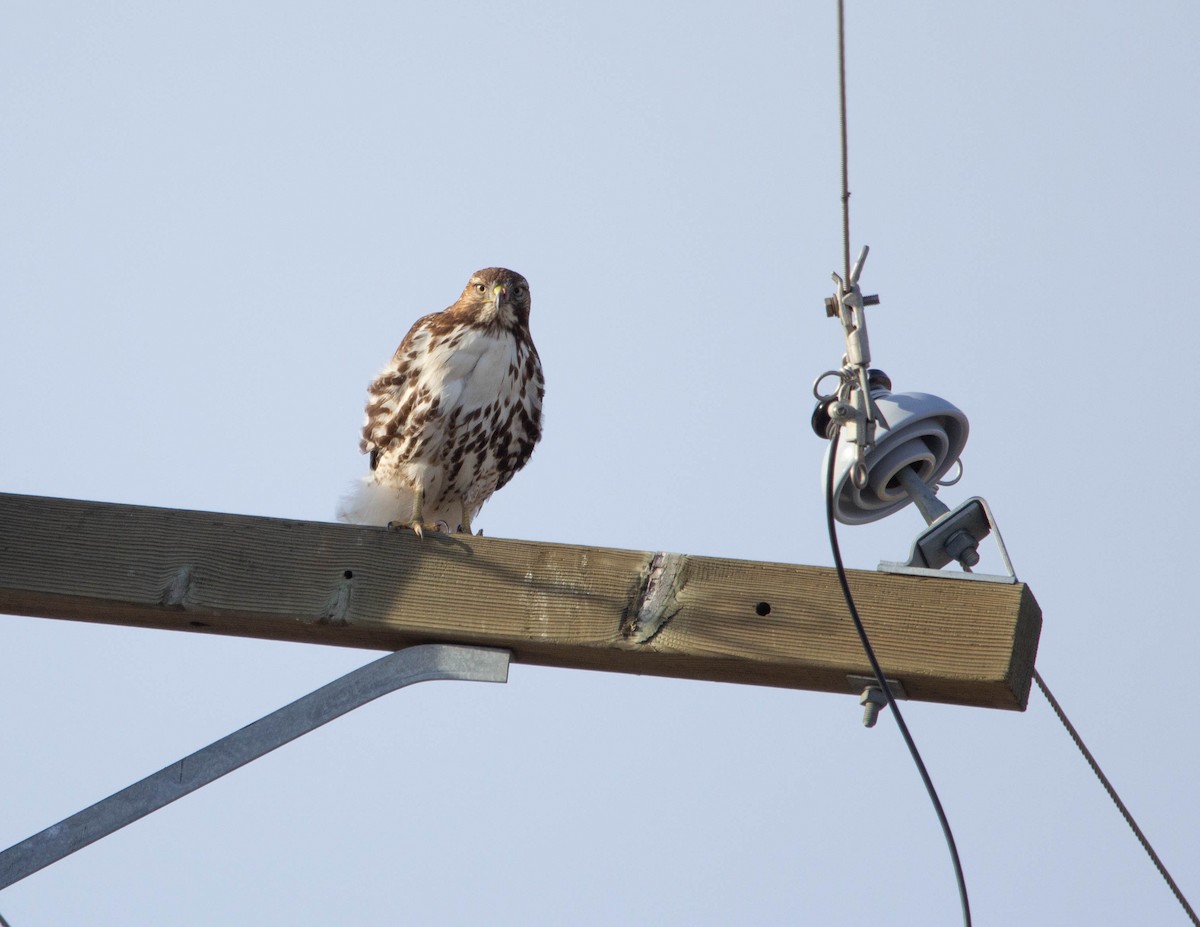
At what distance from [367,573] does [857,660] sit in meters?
1.10

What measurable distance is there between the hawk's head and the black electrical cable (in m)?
2.80

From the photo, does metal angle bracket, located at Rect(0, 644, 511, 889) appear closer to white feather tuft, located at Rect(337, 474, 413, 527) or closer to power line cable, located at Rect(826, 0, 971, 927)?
power line cable, located at Rect(826, 0, 971, 927)

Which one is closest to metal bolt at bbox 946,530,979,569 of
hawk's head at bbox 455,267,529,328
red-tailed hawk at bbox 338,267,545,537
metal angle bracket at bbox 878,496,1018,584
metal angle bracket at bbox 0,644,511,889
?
metal angle bracket at bbox 878,496,1018,584

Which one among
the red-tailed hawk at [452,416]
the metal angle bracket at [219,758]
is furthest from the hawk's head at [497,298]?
the metal angle bracket at [219,758]

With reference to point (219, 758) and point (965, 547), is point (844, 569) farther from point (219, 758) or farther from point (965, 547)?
point (219, 758)

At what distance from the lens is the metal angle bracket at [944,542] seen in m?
3.58

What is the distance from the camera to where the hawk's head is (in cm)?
616

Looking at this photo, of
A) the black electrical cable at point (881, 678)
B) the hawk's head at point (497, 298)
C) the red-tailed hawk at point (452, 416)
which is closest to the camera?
the black electrical cable at point (881, 678)

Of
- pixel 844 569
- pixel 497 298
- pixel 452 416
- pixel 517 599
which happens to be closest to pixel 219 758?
pixel 517 599

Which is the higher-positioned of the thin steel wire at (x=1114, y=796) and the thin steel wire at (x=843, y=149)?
the thin steel wire at (x=843, y=149)

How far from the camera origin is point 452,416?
19.1 feet

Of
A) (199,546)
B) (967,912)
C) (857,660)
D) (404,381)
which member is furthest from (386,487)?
(967,912)

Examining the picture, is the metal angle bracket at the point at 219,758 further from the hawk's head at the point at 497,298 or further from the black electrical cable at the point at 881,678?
the hawk's head at the point at 497,298

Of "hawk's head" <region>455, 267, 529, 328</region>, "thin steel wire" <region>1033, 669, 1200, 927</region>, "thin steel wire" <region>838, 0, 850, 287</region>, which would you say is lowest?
"thin steel wire" <region>1033, 669, 1200, 927</region>
